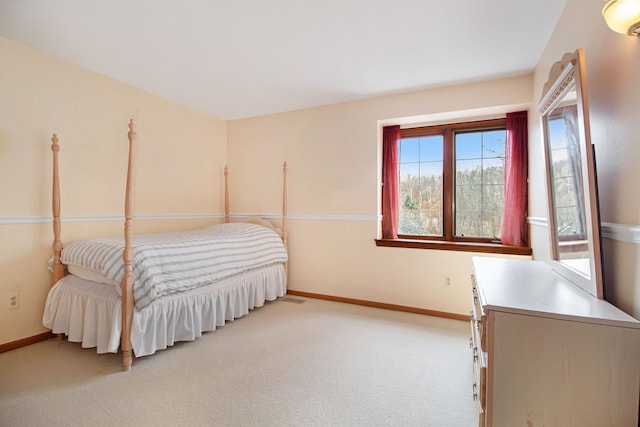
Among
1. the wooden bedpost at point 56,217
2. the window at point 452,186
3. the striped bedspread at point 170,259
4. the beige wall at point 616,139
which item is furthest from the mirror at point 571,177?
the wooden bedpost at point 56,217

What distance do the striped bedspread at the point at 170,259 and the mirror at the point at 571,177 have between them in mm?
2416

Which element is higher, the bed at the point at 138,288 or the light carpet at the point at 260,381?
the bed at the point at 138,288

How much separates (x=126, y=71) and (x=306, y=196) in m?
2.16

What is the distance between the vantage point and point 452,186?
3131mm

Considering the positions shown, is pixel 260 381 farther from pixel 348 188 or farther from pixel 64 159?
pixel 64 159

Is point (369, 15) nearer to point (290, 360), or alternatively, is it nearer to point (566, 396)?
point (566, 396)

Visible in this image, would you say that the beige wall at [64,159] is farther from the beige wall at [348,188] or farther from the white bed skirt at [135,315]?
the beige wall at [348,188]

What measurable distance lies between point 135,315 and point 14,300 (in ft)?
3.63

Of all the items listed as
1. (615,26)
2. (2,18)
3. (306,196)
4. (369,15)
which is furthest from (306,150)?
(615,26)

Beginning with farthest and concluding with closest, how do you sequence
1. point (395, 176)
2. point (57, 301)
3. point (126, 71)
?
point (395, 176)
point (126, 71)
point (57, 301)

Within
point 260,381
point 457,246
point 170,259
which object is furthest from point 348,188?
point 260,381

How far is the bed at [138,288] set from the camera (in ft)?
6.51

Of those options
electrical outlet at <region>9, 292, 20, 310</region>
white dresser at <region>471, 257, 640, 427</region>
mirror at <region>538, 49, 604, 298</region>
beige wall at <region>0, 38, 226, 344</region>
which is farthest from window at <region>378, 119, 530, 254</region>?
electrical outlet at <region>9, 292, 20, 310</region>

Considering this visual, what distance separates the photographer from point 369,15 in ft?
6.14
